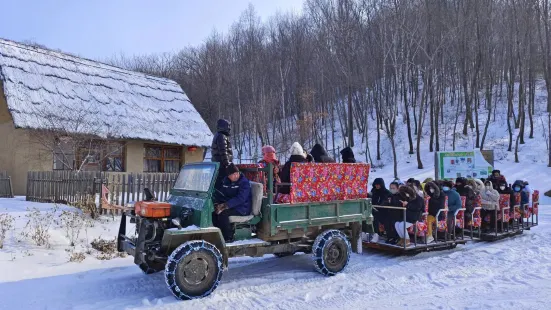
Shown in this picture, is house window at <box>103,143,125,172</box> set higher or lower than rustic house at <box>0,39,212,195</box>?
lower

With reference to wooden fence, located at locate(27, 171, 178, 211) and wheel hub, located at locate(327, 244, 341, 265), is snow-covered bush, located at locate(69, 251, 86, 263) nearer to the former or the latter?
wooden fence, located at locate(27, 171, 178, 211)

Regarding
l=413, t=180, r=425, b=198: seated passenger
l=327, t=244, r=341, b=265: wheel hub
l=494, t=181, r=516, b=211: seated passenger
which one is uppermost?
l=413, t=180, r=425, b=198: seated passenger

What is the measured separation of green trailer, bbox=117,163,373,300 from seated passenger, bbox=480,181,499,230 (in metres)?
4.13

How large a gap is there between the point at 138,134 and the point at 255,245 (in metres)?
13.1

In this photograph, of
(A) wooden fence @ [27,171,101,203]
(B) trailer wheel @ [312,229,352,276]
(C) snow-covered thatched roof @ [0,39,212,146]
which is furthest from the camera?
(C) snow-covered thatched roof @ [0,39,212,146]

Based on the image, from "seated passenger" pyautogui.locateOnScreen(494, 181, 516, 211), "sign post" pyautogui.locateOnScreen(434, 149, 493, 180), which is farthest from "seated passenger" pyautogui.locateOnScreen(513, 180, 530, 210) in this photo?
"sign post" pyautogui.locateOnScreen(434, 149, 493, 180)

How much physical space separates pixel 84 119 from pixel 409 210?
1344cm

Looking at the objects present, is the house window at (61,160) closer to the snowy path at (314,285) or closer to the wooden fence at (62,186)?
the wooden fence at (62,186)

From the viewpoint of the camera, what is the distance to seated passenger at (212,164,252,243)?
5.94 m

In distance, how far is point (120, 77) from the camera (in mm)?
21375

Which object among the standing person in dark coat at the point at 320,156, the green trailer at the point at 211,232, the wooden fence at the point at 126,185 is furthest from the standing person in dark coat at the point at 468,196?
the wooden fence at the point at 126,185

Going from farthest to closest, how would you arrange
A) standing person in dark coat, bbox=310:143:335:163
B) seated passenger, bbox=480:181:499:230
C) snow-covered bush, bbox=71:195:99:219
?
snow-covered bush, bbox=71:195:99:219 → seated passenger, bbox=480:181:499:230 → standing person in dark coat, bbox=310:143:335:163

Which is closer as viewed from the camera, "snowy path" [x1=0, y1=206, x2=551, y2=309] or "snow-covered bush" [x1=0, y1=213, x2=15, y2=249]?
"snowy path" [x1=0, y1=206, x2=551, y2=309]

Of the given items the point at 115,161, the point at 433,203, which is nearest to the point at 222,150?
the point at 433,203
